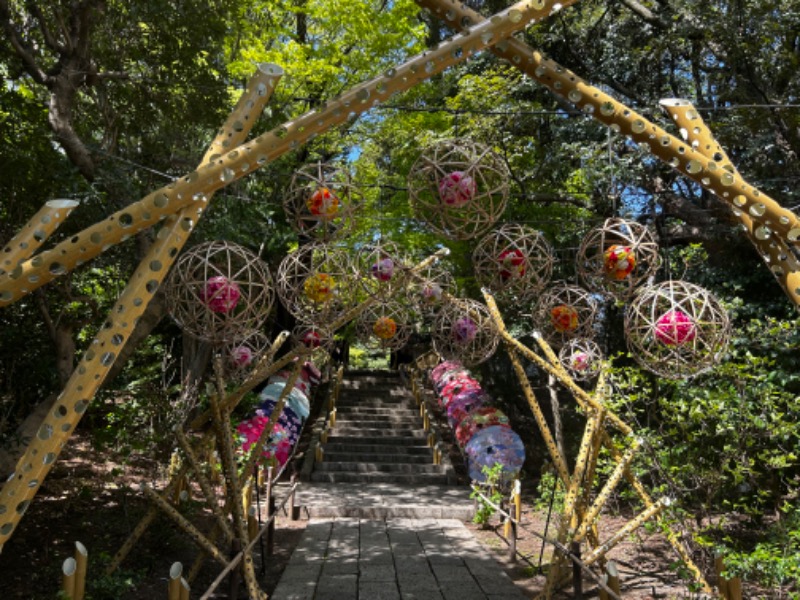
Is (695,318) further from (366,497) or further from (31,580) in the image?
(366,497)

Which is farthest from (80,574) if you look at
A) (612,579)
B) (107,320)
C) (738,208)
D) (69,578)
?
(738,208)

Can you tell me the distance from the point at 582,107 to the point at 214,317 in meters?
2.68

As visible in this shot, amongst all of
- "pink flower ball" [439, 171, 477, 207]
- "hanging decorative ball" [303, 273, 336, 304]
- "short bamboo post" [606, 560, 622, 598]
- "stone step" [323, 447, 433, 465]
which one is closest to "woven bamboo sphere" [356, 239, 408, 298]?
"hanging decorative ball" [303, 273, 336, 304]

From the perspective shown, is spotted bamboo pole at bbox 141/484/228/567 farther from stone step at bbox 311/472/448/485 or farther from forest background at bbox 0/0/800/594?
stone step at bbox 311/472/448/485

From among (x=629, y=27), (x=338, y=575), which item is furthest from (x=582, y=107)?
(x=629, y=27)

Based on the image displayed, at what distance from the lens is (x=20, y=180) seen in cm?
643

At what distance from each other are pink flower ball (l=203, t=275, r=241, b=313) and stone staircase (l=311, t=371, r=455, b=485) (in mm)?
→ 8197

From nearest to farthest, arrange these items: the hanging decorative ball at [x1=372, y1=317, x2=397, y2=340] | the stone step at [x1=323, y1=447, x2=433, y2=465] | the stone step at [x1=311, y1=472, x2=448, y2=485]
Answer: the hanging decorative ball at [x1=372, y1=317, x2=397, y2=340] → the stone step at [x1=311, y1=472, x2=448, y2=485] → the stone step at [x1=323, y1=447, x2=433, y2=465]

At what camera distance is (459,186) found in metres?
3.89

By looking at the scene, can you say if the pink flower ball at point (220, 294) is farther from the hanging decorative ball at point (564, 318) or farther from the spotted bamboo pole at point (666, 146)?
the hanging decorative ball at point (564, 318)

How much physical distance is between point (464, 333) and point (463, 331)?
29 mm

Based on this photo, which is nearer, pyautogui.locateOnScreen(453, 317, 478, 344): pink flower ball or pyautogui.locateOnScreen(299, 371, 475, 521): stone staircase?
pyautogui.locateOnScreen(453, 317, 478, 344): pink flower ball

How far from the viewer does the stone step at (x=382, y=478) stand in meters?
11.9

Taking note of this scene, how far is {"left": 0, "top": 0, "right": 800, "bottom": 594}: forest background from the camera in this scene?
664cm
